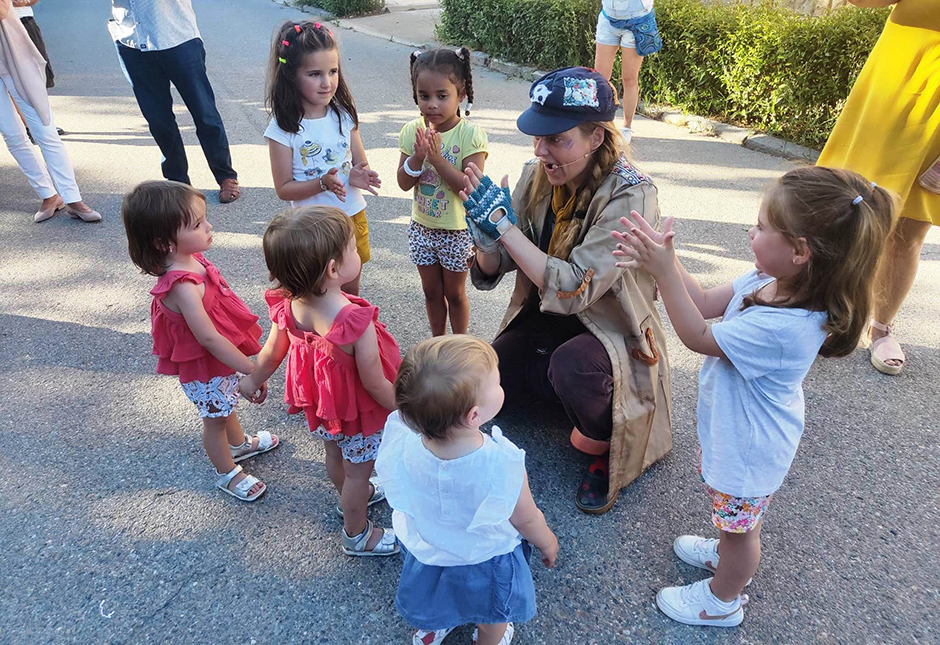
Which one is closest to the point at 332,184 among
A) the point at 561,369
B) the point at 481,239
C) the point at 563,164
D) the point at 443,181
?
the point at 443,181

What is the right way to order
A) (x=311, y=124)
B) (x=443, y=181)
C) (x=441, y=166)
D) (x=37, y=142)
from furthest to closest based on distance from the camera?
(x=37, y=142), (x=311, y=124), (x=443, y=181), (x=441, y=166)

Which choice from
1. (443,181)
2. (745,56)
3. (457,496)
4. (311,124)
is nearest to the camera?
(457,496)

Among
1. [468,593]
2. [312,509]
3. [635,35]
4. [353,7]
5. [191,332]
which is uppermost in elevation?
[635,35]

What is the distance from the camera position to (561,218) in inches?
94.3

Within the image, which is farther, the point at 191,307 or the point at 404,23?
the point at 404,23

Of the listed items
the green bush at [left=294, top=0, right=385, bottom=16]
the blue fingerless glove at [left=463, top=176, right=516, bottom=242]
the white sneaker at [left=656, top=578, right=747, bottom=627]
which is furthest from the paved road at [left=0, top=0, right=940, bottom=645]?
the green bush at [left=294, top=0, right=385, bottom=16]

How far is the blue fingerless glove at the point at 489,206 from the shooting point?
2154 mm

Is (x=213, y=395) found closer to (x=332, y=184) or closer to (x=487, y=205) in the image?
(x=332, y=184)

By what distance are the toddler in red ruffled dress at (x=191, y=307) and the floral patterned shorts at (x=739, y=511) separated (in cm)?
151

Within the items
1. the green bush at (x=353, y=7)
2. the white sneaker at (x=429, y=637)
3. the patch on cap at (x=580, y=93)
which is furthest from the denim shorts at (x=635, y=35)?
the green bush at (x=353, y=7)

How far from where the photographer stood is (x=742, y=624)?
1.96 metres

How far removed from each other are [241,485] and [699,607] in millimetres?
1675

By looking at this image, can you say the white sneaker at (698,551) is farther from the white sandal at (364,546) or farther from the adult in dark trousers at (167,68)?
the adult in dark trousers at (167,68)

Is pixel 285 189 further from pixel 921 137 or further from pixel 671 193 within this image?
pixel 671 193
